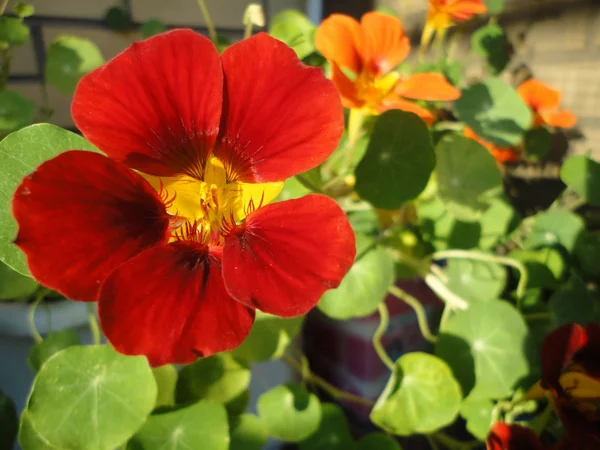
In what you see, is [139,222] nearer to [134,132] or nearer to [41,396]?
[134,132]

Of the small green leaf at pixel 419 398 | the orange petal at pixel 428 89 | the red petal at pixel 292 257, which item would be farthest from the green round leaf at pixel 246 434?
the orange petal at pixel 428 89

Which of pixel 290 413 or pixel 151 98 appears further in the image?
pixel 290 413

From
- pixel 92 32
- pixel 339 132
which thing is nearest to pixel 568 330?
pixel 339 132

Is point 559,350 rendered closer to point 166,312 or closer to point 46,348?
point 166,312

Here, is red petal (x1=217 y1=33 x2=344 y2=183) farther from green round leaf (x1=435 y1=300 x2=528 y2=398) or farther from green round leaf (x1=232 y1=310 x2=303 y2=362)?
green round leaf (x1=435 y1=300 x2=528 y2=398)

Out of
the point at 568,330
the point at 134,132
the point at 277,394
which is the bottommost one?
the point at 277,394

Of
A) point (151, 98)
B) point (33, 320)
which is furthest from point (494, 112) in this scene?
point (33, 320)
